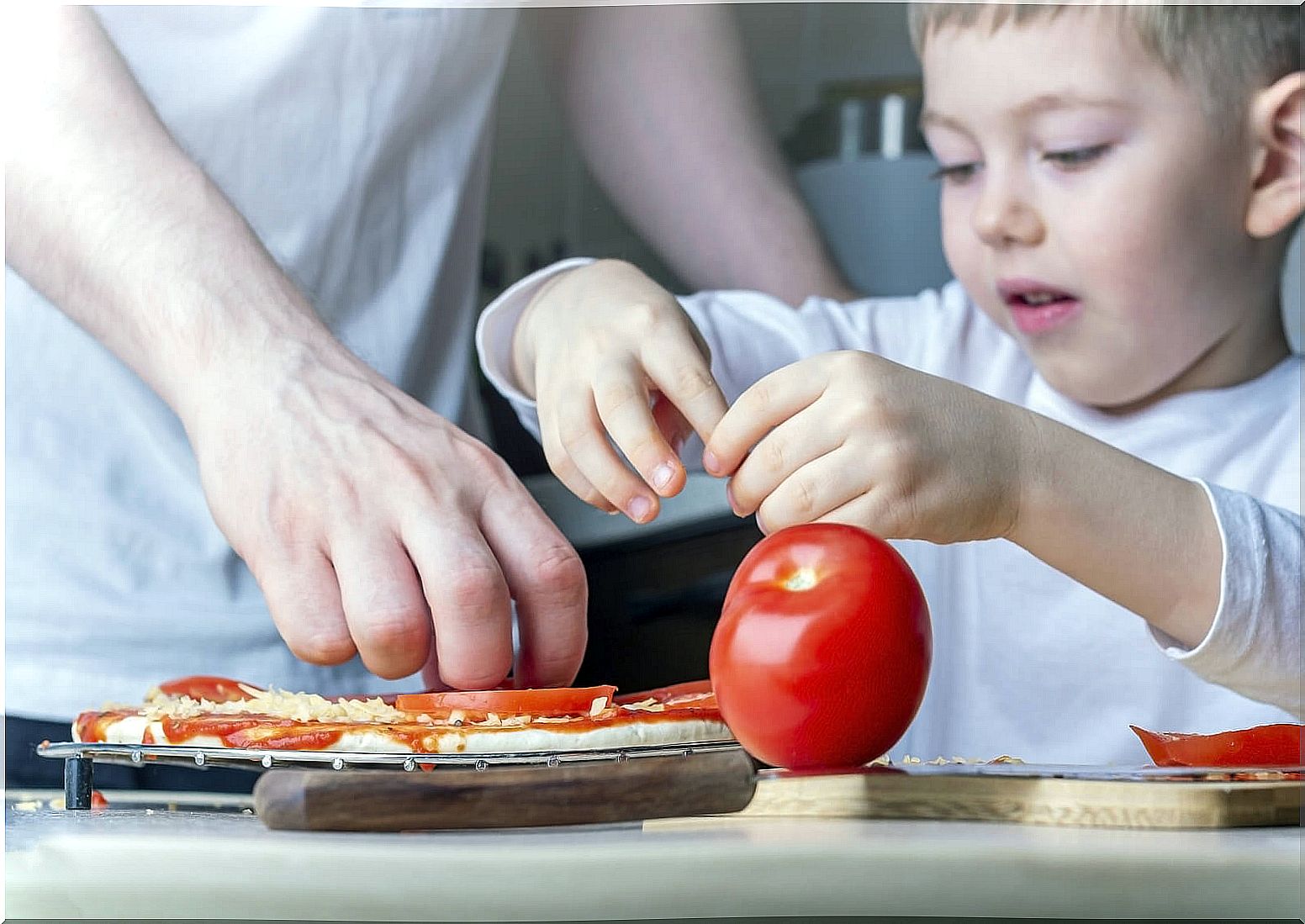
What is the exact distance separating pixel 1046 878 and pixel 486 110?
657mm

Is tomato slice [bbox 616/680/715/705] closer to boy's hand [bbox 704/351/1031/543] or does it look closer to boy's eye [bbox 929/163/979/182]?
boy's hand [bbox 704/351/1031/543]

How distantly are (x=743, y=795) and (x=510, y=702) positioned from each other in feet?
0.51

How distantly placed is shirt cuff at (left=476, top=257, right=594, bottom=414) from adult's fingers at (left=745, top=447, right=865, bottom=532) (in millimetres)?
272

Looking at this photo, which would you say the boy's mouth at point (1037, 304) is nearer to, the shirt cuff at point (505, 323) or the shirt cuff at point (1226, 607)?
the shirt cuff at point (1226, 607)

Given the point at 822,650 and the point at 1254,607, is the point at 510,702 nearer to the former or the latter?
the point at 822,650

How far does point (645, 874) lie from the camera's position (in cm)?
48

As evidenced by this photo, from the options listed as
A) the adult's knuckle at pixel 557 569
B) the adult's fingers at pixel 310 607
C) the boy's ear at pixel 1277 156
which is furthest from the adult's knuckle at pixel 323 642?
the boy's ear at pixel 1277 156

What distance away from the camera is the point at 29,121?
2.64ft

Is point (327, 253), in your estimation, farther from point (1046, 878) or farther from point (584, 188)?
point (1046, 878)

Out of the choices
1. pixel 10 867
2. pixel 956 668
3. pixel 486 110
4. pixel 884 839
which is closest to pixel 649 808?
pixel 884 839

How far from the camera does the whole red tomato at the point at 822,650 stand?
1.78ft

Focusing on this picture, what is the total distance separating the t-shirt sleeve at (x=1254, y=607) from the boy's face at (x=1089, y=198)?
6.0 inches

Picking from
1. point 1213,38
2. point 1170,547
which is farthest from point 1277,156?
point 1170,547

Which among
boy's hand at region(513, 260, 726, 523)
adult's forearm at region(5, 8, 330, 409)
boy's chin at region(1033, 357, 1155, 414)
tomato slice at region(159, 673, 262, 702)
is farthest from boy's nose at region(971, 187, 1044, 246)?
tomato slice at region(159, 673, 262, 702)
